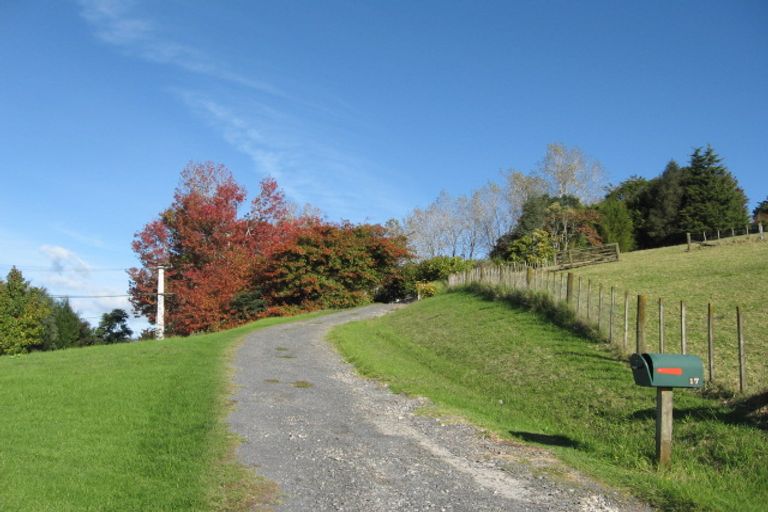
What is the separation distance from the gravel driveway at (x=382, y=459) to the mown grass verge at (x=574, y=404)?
64 centimetres

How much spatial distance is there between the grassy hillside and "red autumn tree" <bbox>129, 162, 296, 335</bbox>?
72.7 feet

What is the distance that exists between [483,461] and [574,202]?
5156 centimetres

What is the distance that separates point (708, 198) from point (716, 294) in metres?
43.4

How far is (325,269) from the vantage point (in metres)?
37.0

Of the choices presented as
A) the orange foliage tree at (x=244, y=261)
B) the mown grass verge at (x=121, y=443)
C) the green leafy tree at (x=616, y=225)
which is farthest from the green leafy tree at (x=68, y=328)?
the green leafy tree at (x=616, y=225)

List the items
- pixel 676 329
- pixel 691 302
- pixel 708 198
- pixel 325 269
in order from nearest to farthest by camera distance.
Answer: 1. pixel 676 329
2. pixel 691 302
3. pixel 325 269
4. pixel 708 198

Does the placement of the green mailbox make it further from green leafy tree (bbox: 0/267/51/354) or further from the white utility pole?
green leafy tree (bbox: 0/267/51/354)

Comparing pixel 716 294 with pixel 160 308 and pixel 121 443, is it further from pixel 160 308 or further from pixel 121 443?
pixel 160 308

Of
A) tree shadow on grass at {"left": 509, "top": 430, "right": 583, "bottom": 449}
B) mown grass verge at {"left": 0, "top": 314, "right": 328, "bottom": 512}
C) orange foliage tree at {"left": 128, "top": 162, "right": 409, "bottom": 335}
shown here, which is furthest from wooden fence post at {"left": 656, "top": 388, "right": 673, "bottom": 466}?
orange foliage tree at {"left": 128, "top": 162, "right": 409, "bottom": 335}

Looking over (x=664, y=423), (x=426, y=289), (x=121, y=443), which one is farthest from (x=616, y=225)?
(x=121, y=443)

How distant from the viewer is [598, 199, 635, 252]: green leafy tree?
57.2m

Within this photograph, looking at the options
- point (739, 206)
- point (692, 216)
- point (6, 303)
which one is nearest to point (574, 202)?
point (692, 216)

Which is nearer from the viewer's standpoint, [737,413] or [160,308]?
[737,413]

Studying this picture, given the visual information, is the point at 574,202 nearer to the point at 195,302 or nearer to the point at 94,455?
the point at 195,302
